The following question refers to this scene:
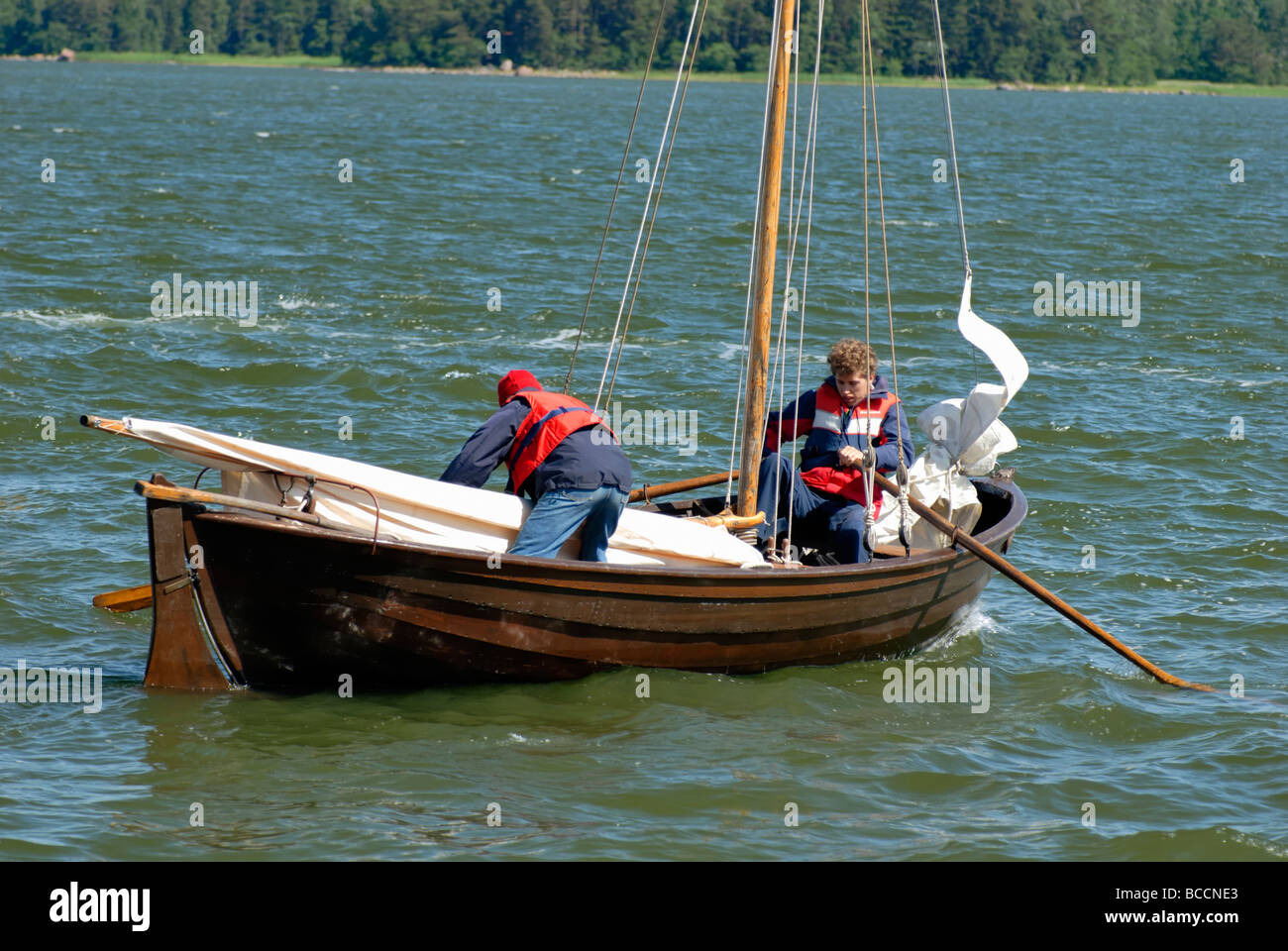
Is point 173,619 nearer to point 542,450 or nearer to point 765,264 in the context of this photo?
point 542,450

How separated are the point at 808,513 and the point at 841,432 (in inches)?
22.8

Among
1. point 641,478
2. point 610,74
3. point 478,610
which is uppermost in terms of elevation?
point 610,74

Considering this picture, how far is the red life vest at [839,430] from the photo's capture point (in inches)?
397

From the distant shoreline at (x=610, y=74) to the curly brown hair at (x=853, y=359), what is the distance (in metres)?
99.8

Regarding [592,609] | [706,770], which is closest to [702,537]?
[592,609]

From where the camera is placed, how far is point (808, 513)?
1034 centimetres

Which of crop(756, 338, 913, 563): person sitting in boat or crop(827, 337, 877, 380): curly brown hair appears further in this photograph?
crop(756, 338, 913, 563): person sitting in boat

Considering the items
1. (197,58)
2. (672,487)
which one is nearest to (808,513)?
(672,487)

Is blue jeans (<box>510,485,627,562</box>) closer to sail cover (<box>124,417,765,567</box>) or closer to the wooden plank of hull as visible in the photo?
sail cover (<box>124,417,765,567</box>)

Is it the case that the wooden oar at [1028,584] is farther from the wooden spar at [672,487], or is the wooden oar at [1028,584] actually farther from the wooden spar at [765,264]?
the wooden spar at [672,487]

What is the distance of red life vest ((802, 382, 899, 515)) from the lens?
33.1ft

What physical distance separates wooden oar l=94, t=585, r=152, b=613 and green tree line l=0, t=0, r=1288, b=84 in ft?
316

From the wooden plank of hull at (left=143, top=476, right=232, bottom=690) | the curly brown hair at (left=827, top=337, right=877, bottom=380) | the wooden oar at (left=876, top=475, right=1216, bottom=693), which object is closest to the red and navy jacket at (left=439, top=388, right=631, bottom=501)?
the wooden plank of hull at (left=143, top=476, right=232, bottom=690)

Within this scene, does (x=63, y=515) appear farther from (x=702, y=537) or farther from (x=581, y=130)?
(x=581, y=130)
